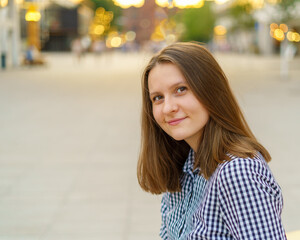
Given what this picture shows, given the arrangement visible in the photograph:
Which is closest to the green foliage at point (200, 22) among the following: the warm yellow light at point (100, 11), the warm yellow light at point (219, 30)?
the warm yellow light at point (219, 30)

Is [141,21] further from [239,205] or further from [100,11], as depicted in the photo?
[239,205]

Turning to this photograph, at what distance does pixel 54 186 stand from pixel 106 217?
4.05ft

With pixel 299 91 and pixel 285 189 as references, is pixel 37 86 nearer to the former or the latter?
pixel 299 91

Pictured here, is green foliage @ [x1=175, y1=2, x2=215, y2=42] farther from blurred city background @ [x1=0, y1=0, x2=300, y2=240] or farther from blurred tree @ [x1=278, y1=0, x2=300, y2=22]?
blurred city background @ [x1=0, y1=0, x2=300, y2=240]

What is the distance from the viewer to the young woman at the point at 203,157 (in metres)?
1.51

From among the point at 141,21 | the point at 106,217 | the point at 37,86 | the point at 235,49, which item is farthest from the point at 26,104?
the point at 141,21

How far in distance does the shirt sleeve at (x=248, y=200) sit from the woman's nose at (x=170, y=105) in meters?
0.36

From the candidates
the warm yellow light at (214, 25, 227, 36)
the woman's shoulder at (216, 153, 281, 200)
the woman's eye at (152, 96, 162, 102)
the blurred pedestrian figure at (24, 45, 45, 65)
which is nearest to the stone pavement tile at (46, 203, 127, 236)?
the woman's eye at (152, 96, 162, 102)

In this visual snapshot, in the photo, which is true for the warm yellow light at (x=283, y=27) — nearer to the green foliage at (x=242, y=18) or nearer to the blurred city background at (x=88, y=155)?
the blurred city background at (x=88, y=155)

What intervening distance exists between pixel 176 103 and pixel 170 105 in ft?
0.07

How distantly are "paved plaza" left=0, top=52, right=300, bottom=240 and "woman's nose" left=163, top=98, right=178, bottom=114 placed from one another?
933 mm

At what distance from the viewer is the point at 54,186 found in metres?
5.74

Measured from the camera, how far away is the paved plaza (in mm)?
4531

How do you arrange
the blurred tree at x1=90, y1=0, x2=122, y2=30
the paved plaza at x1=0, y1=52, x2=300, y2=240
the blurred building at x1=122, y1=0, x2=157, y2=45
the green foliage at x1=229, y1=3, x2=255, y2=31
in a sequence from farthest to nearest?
the blurred building at x1=122, y1=0, x2=157, y2=45, the blurred tree at x1=90, y1=0, x2=122, y2=30, the green foliage at x1=229, y1=3, x2=255, y2=31, the paved plaza at x1=0, y1=52, x2=300, y2=240
